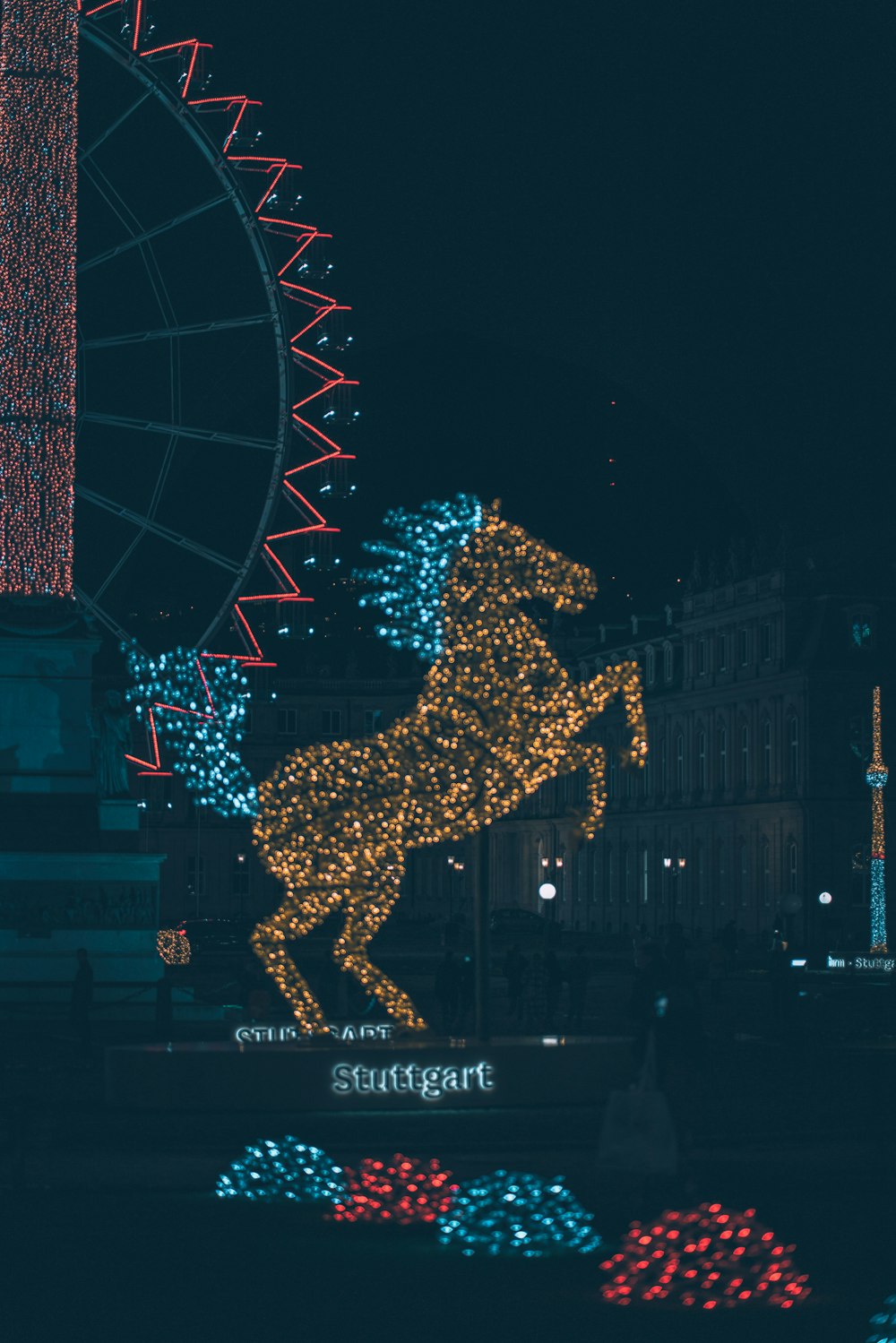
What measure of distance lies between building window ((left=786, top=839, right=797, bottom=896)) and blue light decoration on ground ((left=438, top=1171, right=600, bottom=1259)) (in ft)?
254

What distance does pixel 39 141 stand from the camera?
1515 inches

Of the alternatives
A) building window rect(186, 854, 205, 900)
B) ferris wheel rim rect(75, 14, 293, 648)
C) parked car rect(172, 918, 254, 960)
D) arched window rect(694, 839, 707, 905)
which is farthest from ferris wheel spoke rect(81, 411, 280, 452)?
building window rect(186, 854, 205, 900)

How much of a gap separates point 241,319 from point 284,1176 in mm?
23509

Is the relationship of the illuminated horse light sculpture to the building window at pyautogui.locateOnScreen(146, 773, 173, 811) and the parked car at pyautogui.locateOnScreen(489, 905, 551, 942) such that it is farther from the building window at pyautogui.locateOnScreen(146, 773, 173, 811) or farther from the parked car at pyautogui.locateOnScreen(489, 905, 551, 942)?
the building window at pyautogui.locateOnScreen(146, 773, 173, 811)

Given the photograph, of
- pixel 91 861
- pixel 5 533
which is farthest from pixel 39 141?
pixel 91 861

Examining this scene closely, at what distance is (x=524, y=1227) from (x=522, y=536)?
10.2m

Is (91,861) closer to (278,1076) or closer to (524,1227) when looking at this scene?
(278,1076)

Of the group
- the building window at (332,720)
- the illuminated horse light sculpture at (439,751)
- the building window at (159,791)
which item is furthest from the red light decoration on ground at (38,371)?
the building window at (332,720)

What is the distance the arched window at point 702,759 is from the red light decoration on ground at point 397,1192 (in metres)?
86.6

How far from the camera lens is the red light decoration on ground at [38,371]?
37219mm

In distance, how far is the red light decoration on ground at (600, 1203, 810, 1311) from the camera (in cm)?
1251

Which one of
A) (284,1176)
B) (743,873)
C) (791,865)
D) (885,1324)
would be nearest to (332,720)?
(743,873)

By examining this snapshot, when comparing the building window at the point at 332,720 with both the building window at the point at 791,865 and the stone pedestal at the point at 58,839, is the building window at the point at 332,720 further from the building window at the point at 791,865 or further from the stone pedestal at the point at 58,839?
the stone pedestal at the point at 58,839

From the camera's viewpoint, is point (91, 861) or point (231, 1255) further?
point (91, 861)
